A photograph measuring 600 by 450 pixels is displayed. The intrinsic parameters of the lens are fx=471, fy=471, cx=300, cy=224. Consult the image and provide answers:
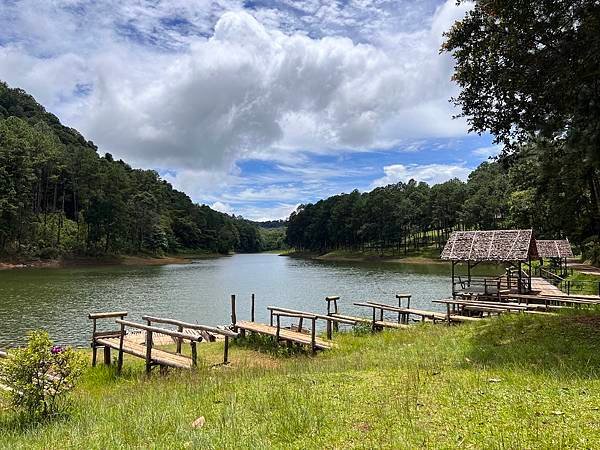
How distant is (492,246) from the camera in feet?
89.5

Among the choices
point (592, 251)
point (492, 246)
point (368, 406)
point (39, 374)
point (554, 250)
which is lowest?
point (368, 406)

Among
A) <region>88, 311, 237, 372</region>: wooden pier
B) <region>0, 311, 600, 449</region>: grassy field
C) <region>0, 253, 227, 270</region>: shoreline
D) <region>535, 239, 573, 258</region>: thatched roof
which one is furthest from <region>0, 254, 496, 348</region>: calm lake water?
<region>0, 253, 227, 270</region>: shoreline

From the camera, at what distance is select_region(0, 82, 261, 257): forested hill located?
69.2m

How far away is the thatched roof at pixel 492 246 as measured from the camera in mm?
26234

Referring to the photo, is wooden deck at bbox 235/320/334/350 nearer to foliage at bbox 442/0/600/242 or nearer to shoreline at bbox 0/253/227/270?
foliage at bbox 442/0/600/242

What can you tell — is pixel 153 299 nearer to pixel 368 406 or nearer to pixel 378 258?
pixel 368 406

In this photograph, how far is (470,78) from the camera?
14.0 m

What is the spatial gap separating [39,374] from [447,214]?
96518mm

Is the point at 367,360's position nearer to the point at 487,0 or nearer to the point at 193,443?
the point at 193,443

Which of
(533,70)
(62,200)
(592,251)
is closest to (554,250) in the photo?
(592,251)

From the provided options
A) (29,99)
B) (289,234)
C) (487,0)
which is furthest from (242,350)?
(289,234)

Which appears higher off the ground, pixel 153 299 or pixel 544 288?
pixel 544 288

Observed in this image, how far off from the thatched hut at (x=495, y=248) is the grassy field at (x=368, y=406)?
15.4 m

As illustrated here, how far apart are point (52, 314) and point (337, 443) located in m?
26.0
